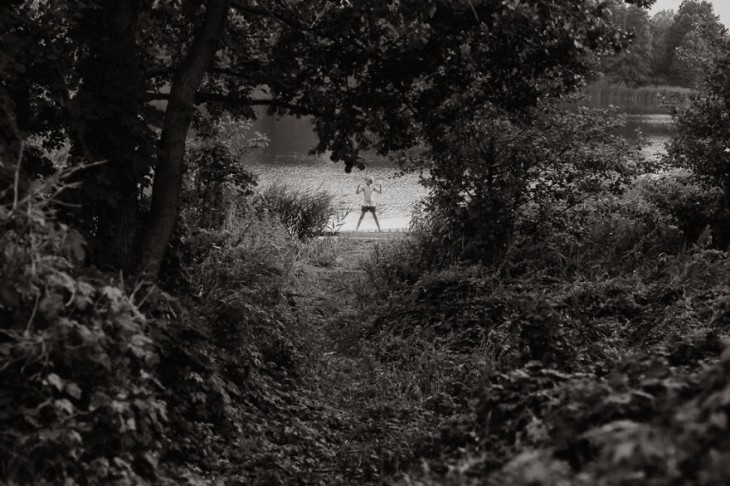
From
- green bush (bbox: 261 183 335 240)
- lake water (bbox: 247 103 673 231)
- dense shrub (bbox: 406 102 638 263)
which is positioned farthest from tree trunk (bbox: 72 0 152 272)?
lake water (bbox: 247 103 673 231)

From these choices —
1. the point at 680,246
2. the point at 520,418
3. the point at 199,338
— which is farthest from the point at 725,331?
the point at 680,246

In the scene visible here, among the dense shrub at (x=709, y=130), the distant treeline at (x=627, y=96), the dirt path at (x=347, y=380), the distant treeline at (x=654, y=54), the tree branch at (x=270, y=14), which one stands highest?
the distant treeline at (x=654, y=54)

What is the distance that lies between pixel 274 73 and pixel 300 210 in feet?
26.1

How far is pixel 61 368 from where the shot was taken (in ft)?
14.7

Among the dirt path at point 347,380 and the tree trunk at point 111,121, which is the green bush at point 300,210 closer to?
the dirt path at point 347,380

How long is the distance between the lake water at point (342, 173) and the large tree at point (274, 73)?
666 cm

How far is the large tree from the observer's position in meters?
6.88

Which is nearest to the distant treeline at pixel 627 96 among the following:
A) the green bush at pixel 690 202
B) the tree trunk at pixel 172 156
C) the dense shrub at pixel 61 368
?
the green bush at pixel 690 202

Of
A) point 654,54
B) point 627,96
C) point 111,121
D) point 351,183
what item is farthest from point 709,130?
point 654,54

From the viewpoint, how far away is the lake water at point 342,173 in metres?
25.3

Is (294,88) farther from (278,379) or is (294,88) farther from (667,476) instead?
(667,476)

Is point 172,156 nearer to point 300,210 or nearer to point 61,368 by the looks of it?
point 61,368

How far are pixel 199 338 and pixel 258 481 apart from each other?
142 cm

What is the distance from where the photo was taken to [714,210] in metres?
12.2
